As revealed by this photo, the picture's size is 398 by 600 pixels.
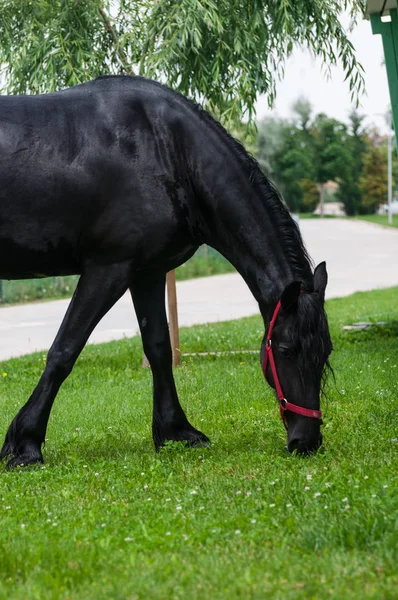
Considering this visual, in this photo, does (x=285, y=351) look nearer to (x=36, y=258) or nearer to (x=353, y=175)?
(x=36, y=258)

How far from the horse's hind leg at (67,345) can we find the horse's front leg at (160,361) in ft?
1.55

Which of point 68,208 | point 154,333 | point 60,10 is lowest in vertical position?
point 154,333

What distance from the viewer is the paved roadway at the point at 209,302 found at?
1468cm

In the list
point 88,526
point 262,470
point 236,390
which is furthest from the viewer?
point 236,390

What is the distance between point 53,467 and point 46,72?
5.53 metres

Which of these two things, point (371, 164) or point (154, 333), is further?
point (371, 164)

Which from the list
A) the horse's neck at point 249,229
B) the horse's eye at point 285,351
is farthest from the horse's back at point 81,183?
the horse's eye at point 285,351

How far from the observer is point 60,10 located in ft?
33.0

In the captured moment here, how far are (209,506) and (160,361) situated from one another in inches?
74.3

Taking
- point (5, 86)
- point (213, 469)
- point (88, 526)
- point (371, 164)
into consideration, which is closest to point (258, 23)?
point (5, 86)

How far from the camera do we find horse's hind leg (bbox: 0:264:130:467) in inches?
Answer: 218

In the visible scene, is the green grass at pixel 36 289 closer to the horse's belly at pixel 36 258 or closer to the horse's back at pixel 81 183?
the horse's belly at pixel 36 258

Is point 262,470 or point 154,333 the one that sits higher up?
point 154,333

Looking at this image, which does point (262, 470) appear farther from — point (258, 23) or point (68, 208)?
point (258, 23)
